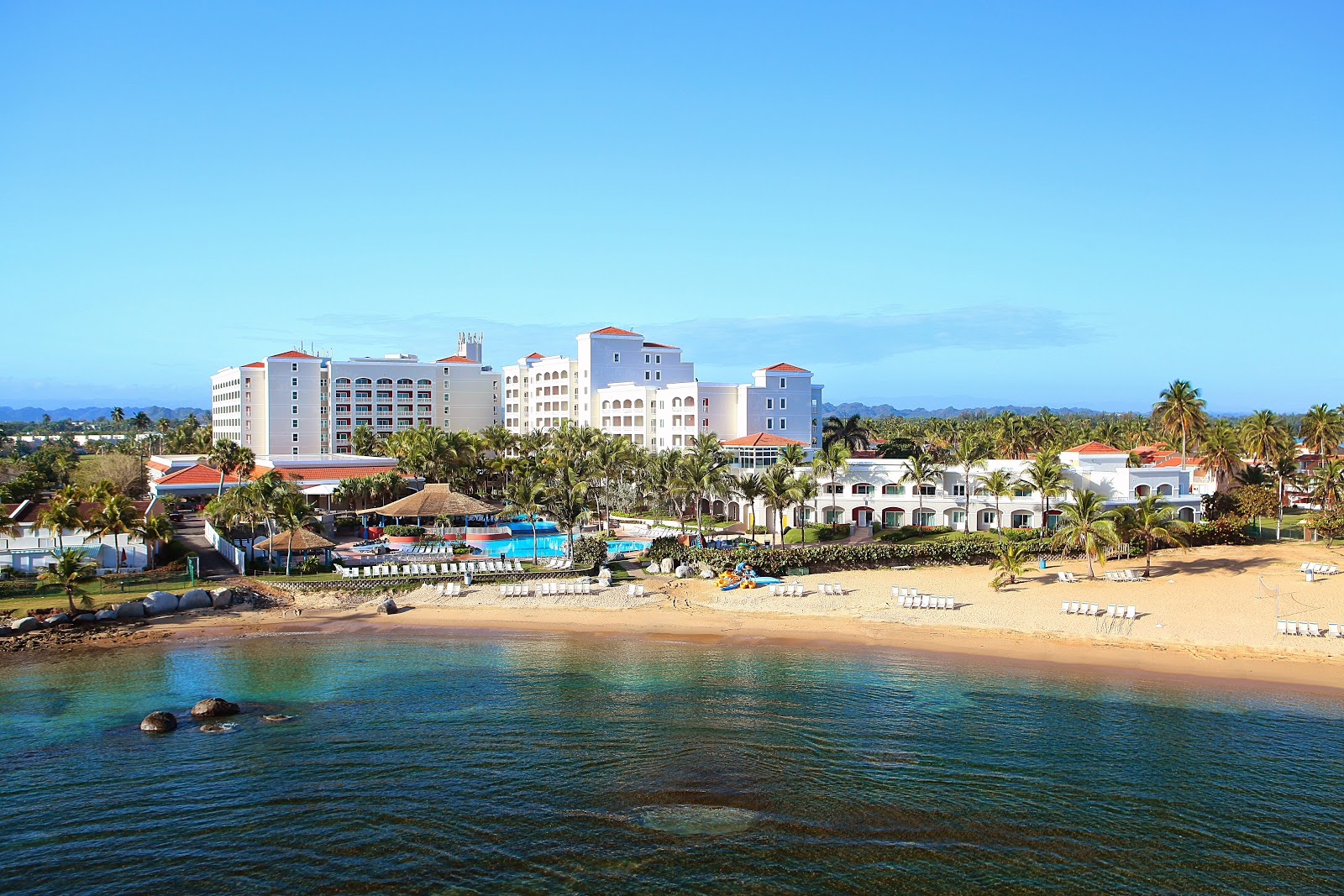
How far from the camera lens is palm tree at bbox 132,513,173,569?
4116 centimetres

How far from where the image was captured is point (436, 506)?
51594mm

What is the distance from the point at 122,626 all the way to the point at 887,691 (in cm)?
2891

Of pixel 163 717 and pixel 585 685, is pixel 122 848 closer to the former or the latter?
pixel 163 717

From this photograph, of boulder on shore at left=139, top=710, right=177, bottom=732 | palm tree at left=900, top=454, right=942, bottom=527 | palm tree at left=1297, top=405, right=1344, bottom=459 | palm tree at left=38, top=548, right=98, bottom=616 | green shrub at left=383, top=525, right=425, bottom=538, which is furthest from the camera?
palm tree at left=1297, top=405, right=1344, bottom=459

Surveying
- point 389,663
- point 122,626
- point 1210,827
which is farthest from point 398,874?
point 122,626

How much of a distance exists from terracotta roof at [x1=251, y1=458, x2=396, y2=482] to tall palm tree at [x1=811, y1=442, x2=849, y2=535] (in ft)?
110

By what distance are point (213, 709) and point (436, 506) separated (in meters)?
26.0

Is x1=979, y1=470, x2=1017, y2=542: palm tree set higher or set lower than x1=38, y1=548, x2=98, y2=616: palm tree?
higher

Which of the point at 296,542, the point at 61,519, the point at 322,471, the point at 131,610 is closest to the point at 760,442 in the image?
the point at 322,471

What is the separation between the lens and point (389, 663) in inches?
1246

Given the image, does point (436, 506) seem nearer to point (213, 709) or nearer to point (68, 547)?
point (68, 547)

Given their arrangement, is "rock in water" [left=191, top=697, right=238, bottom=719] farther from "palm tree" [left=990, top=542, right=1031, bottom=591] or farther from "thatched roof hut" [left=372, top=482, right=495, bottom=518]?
"palm tree" [left=990, top=542, right=1031, bottom=591]

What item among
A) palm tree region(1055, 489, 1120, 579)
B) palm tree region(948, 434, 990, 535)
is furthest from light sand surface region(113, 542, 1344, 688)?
palm tree region(948, 434, 990, 535)

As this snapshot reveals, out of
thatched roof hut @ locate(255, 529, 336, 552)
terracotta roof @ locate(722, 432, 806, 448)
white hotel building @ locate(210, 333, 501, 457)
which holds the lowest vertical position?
thatched roof hut @ locate(255, 529, 336, 552)
